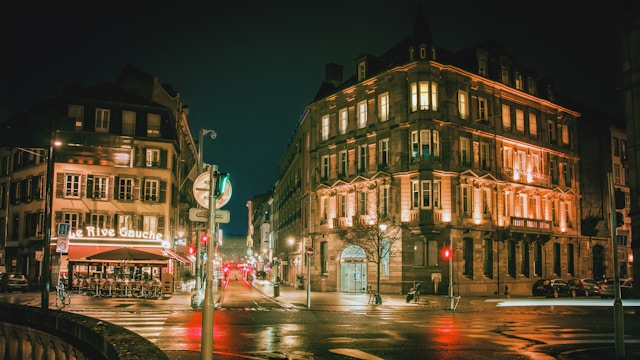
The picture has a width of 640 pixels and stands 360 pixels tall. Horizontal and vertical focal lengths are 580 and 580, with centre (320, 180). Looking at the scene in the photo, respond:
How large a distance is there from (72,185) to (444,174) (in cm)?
2875

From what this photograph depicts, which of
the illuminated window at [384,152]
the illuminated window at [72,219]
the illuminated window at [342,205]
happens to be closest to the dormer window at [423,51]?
the illuminated window at [384,152]

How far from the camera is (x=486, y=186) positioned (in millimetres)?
45969

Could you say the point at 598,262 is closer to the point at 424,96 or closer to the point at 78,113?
the point at 424,96

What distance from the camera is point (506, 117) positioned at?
4925cm

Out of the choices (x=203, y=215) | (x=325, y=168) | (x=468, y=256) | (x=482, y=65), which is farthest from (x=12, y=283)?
(x=482, y=65)

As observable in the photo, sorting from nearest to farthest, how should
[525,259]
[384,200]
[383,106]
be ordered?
[384,200] → [383,106] → [525,259]

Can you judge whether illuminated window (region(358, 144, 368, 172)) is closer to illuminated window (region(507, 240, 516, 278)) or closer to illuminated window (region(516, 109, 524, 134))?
illuminated window (region(507, 240, 516, 278))

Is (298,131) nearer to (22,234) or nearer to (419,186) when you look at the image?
(419,186)

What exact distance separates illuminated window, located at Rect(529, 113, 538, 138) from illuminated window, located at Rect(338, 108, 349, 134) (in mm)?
16406

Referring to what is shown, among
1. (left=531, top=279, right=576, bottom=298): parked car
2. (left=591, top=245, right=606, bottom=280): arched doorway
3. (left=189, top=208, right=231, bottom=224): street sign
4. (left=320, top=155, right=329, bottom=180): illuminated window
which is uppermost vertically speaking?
(left=320, top=155, right=329, bottom=180): illuminated window

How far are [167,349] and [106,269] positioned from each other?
3260 centimetres

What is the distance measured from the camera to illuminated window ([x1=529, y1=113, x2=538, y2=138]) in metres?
51.4

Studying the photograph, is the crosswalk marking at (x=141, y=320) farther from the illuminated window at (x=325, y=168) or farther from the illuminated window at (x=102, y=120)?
the illuminated window at (x=325, y=168)

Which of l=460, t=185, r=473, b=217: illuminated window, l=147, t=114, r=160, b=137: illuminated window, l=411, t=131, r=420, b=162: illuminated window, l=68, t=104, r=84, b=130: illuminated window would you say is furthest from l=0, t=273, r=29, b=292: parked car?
l=460, t=185, r=473, b=217: illuminated window
